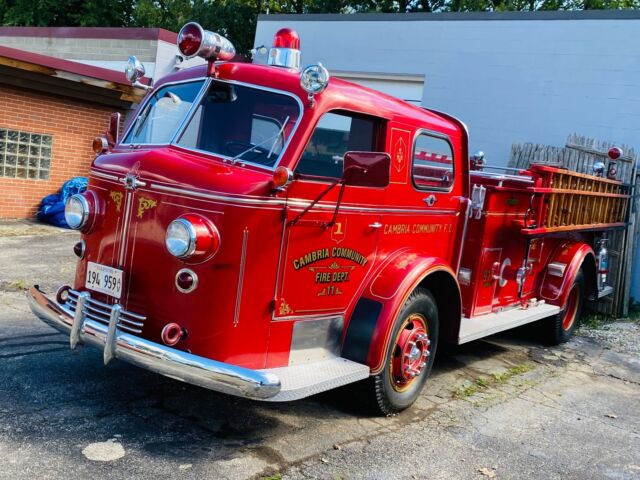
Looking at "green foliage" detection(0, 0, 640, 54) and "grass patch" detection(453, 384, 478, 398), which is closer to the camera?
"grass patch" detection(453, 384, 478, 398)

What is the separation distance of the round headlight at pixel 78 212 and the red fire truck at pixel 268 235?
1cm

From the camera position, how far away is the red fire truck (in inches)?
143

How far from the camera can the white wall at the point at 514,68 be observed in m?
9.76

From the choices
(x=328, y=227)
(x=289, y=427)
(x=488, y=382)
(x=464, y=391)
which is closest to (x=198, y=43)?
(x=328, y=227)

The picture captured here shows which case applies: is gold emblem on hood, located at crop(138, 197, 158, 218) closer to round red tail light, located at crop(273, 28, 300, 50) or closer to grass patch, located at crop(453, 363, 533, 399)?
round red tail light, located at crop(273, 28, 300, 50)

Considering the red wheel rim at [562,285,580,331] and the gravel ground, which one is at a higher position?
the red wheel rim at [562,285,580,331]

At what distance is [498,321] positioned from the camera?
5777 millimetres

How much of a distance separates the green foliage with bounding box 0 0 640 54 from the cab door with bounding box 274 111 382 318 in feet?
73.8

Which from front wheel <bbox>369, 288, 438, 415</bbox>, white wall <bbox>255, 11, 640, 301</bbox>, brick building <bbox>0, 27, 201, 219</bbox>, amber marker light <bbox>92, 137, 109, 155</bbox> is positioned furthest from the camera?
brick building <bbox>0, 27, 201, 219</bbox>

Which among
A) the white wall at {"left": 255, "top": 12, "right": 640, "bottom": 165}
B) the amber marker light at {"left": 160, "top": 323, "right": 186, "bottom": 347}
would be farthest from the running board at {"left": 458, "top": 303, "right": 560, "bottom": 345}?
the white wall at {"left": 255, "top": 12, "right": 640, "bottom": 165}

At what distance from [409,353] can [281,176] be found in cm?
171

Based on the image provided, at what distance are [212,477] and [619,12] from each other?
9344 millimetres

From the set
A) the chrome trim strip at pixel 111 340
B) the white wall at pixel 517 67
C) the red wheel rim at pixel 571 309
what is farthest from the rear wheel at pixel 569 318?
the chrome trim strip at pixel 111 340

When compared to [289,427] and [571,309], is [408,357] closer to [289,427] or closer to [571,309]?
[289,427]
